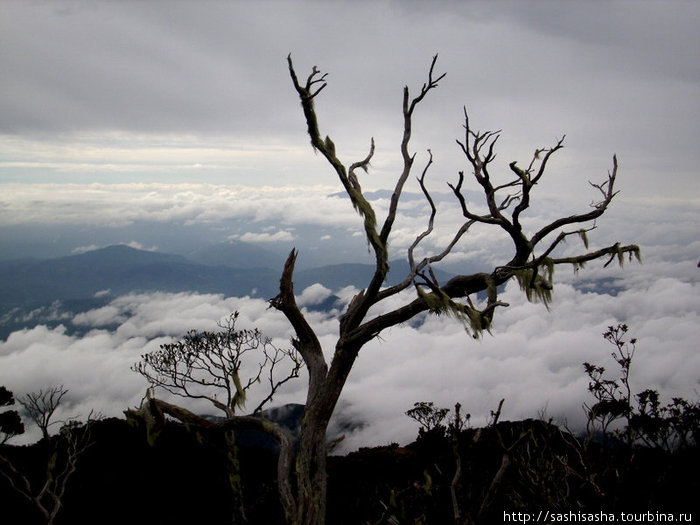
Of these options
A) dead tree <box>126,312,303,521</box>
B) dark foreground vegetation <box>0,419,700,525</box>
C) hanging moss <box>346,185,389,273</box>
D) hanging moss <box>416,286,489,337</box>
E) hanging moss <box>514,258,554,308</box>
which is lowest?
dark foreground vegetation <box>0,419,700,525</box>

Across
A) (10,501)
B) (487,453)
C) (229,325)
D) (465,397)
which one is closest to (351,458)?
(487,453)

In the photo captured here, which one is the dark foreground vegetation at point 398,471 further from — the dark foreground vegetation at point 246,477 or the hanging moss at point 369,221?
the hanging moss at point 369,221

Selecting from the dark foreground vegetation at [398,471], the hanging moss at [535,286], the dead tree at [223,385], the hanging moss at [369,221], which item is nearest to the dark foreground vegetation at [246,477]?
the dark foreground vegetation at [398,471]

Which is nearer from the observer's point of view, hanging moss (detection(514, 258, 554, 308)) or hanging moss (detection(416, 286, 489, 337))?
hanging moss (detection(416, 286, 489, 337))

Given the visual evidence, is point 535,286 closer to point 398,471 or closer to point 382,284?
point 382,284

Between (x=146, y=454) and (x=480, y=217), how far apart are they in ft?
80.9

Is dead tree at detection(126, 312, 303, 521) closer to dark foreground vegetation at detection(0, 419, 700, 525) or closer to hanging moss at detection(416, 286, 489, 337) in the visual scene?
dark foreground vegetation at detection(0, 419, 700, 525)

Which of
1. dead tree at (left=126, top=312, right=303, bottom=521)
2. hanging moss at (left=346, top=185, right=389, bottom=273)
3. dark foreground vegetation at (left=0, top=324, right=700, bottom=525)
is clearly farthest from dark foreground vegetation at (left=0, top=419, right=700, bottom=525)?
hanging moss at (left=346, top=185, right=389, bottom=273)

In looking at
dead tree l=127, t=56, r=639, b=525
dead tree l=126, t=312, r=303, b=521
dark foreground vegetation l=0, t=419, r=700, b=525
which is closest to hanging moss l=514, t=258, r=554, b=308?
dead tree l=127, t=56, r=639, b=525

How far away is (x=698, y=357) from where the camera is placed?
5851 inches

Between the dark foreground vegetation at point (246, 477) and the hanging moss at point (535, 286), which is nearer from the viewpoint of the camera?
the hanging moss at point (535, 286)

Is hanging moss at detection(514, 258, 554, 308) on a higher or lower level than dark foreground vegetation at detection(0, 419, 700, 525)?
higher

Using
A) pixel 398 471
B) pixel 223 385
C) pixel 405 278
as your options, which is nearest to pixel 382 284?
pixel 405 278

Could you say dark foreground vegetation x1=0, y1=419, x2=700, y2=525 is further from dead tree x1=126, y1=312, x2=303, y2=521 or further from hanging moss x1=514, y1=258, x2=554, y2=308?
hanging moss x1=514, y1=258, x2=554, y2=308
